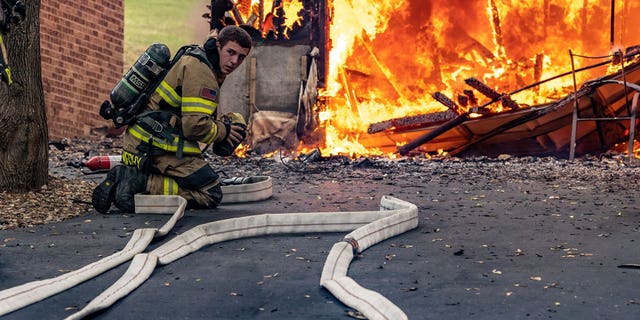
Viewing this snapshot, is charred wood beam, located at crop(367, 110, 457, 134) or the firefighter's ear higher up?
the firefighter's ear

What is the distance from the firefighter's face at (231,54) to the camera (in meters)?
7.42

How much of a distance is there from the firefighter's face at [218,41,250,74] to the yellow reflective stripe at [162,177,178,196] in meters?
1.10

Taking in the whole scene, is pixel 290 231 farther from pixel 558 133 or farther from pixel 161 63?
pixel 558 133

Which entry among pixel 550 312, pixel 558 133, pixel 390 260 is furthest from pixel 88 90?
pixel 550 312

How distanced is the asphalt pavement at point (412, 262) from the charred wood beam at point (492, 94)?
184 inches

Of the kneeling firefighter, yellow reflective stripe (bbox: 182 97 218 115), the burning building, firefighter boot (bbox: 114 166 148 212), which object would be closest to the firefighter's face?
the kneeling firefighter

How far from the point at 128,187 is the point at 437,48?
1038 cm

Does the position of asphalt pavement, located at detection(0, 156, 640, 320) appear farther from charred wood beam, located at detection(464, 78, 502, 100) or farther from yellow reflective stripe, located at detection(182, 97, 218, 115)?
charred wood beam, located at detection(464, 78, 502, 100)

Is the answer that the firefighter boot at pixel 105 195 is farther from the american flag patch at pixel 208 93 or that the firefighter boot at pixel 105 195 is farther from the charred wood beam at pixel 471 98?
the charred wood beam at pixel 471 98

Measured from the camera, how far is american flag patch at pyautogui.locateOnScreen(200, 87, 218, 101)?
7332mm

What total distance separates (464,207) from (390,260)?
274 cm

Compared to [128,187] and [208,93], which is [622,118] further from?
[128,187]

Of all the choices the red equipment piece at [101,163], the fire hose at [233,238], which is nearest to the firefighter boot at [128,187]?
the fire hose at [233,238]

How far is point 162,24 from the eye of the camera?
42.1 metres
